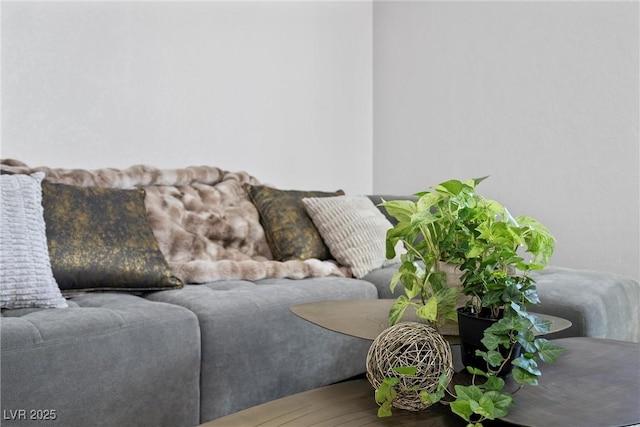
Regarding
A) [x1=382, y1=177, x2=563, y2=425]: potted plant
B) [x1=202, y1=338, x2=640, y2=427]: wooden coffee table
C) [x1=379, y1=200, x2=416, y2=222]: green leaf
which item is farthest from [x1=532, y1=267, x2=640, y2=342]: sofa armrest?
[x1=379, y1=200, x2=416, y2=222]: green leaf

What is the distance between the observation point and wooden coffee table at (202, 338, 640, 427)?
839 millimetres

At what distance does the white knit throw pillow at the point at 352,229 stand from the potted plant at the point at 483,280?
123cm

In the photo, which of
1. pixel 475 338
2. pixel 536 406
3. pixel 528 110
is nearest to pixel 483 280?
pixel 475 338

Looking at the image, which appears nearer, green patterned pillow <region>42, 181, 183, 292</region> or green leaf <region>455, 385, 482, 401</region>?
green leaf <region>455, 385, 482, 401</region>

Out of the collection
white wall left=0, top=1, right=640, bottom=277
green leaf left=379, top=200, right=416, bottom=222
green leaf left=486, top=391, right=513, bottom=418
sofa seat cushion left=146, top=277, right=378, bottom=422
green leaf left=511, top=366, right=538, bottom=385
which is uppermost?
white wall left=0, top=1, right=640, bottom=277

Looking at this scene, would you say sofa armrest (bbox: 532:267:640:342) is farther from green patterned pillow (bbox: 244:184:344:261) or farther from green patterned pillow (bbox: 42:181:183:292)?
green patterned pillow (bbox: 42:181:183:292)

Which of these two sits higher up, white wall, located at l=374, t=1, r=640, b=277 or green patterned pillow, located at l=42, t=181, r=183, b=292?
white wall, located at l=374, t=1, r=640, b=277

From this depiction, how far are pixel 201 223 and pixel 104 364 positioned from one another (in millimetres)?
1060

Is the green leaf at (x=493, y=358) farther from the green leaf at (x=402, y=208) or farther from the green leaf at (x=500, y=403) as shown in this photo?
the green leaf at (x=402, y=208)

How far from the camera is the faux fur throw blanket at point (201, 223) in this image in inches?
83.8

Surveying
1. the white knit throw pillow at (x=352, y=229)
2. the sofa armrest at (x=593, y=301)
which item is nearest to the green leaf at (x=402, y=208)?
the sofa armrest at (x=593, y=301)

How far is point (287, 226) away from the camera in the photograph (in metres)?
2.48

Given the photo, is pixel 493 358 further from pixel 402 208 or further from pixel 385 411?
pixel 402 208

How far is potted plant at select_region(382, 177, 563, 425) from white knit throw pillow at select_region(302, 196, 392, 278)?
1230 mm
